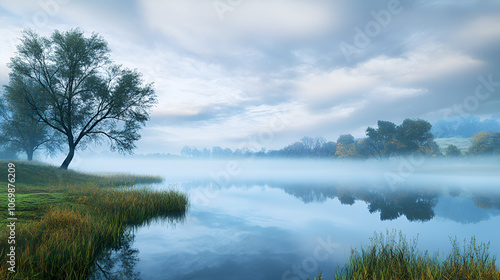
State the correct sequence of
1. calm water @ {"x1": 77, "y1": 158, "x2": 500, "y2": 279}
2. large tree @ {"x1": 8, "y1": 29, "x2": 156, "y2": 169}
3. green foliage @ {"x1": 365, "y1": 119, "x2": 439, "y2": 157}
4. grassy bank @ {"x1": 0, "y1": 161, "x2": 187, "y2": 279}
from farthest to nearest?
green foliage @ {"x1": 365, "y1": 119, "x2": 439, "y2": 157} < large tree @ {"x1": 8, "y1": 29, "x2": 156, "y2": 169} < calm water @ {"x1": 77, "y1": 158, "x2": 500, "y2": 279} < grassy bank @ {"x1": 0, "y1": 161, "x2": 187, "y2": 279}

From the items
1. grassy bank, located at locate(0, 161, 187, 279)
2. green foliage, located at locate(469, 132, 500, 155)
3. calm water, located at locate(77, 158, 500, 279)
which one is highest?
green foliage, located at locate(469, 132, 500, 155)

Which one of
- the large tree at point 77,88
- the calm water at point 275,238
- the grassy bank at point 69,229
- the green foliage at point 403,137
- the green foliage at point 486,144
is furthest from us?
the green foliage at point 486,144

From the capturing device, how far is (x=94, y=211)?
12.4 meters

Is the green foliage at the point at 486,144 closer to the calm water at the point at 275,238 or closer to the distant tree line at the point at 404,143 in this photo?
the distant tree line at the point at 404,143

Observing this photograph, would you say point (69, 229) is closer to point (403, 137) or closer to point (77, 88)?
point (77, 88)

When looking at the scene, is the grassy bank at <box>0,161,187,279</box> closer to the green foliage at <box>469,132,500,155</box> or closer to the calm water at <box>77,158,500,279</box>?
the calm water at <box>77,158,500,279</box>

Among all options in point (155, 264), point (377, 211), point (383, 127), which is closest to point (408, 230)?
point (377, 211)

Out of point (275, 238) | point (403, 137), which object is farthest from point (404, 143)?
point (275, 238)

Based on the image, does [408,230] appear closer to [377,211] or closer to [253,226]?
[377,211]

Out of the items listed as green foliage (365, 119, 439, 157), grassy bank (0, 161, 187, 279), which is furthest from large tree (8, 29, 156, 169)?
green foliage (365, 119, 439, 157)

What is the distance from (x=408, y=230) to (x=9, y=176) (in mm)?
32410

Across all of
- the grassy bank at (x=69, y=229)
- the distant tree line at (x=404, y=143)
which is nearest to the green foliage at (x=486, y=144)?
the distant tree line at (x=404, y=143)

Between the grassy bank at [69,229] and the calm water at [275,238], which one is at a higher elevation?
the grassy bank at [69,229]

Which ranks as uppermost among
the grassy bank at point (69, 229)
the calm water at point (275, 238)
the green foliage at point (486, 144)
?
the green foliage at point (486, 144)
